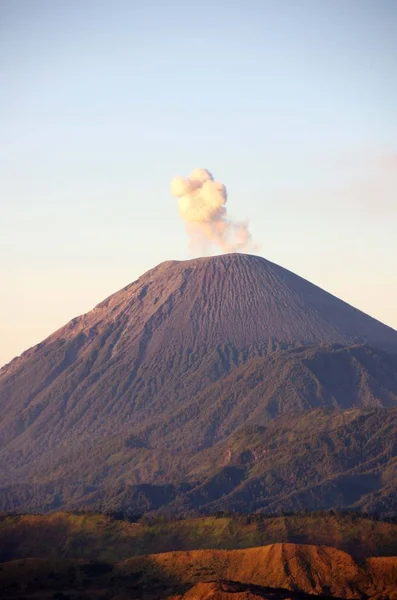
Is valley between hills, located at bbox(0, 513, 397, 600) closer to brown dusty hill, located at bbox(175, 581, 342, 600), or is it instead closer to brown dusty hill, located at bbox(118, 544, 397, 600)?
brown dusty hill, located at bbox(118, 544, 397, 600)

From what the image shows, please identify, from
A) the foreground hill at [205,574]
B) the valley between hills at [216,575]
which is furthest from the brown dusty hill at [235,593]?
the foreground hill at [205,574]

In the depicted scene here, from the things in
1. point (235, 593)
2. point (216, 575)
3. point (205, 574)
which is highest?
point (205, 574)

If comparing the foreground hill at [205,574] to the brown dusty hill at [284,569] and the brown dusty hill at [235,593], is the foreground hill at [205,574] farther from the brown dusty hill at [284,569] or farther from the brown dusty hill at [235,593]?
the brown dusty hill at [235,593]

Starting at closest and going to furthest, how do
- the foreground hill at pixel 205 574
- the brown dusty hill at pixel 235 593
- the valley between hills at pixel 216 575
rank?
1. the brown dusty hill at pixel 235 593
2. the valley between hills at pixel 216 575
3. the foreground hill at pixel 205 574

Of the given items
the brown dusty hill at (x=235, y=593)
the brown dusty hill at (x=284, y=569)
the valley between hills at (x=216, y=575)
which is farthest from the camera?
the brown dusty hill at (x=284, y=569)

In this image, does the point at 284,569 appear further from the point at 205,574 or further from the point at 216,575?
the point at 205,574

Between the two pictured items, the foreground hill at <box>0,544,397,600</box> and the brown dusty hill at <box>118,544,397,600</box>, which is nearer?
the brown dusty hill at <box>118,544,397,600</box>

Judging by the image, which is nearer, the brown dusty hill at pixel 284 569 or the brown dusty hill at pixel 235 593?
the brown dusty hill at pixel 235 593

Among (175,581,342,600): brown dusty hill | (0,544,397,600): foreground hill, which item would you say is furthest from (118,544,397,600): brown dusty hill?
(175,581,342,600): brown dusty hill

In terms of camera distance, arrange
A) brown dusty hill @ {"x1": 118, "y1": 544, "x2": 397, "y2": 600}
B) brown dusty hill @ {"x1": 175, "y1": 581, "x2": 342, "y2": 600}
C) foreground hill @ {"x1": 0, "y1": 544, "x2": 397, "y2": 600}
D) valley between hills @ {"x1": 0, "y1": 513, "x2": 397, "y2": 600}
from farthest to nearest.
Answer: foreground hill @ {"x1": 0, "y1": 544, "x2": 397, "y2": 600}, brown dusty hill @ {"x1": 118, "y1": 544, "x2": 397, "y2": 600}, valley between hills @ {"x1": 0, "y1": 513, "x2": 397, "y2": 600}, brown dusty hill @ {"x1": 175, "y1": 581, "x2": 342, "y2": 600}

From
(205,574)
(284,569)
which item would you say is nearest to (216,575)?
(205,574)

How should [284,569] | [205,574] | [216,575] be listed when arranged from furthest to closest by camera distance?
[216,575] < [205,574] < [284,569]

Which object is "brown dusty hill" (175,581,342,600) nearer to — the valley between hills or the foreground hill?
the valley between hills

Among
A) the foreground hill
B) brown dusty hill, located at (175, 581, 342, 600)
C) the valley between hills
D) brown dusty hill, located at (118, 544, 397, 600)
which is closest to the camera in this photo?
brown dusty hill, located at (175, 581, 342, 600)
